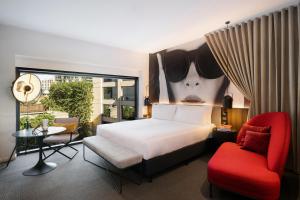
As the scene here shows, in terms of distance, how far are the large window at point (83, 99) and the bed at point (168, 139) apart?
1.65 m

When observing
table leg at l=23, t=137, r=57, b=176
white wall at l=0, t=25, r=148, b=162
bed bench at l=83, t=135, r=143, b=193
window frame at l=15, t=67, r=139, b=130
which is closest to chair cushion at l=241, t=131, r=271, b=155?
bed bench at l=83, t=135, r=143, b=193

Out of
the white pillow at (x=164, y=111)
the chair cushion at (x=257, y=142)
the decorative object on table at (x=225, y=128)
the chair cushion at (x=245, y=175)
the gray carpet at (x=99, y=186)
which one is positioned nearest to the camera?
the chair cushion at (x=245, y=175)

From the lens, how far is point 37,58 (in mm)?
3531

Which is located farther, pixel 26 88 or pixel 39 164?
pixel 26 88

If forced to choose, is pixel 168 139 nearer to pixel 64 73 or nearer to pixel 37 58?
pixel 64 73

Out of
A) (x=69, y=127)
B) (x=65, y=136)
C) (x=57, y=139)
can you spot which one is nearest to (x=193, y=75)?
(x=69, y=127)

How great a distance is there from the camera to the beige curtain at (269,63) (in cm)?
262

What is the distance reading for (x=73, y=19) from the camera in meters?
3.03

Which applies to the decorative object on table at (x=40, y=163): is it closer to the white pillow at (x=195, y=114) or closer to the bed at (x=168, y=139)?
the bed at (x=168, y=139)

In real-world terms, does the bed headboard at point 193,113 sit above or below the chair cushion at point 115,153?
above

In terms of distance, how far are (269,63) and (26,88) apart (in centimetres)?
458

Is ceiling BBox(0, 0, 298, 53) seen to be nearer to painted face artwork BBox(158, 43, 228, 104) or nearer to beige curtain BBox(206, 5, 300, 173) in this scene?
beige curtain BBox(206, 5, 300, 173)

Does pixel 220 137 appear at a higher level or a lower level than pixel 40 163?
higher

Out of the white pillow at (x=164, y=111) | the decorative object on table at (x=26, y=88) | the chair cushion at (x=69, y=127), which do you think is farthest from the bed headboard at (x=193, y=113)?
the decorative object on table at (x=26, y=88)
